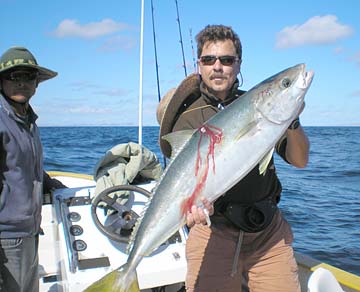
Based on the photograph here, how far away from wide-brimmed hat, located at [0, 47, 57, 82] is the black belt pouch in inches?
83.7

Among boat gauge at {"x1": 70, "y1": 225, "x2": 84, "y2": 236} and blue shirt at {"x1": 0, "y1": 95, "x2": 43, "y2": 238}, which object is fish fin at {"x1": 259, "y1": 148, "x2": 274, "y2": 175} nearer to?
blue shirt at {"x1": 0, "y1": 95, "x2": 43, "y2": 238}

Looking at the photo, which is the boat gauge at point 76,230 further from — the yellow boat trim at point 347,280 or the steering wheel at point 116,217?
the yellow boat trim at point 347,280

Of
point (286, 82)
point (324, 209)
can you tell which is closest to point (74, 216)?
point (286, 82)

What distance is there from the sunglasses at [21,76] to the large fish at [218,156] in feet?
5.81

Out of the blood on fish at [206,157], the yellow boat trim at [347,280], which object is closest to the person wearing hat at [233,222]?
the blood on fish at [206,157]

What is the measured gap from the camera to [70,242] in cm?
389

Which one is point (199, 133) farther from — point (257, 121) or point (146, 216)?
point (146, 216)

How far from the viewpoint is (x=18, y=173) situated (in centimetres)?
338

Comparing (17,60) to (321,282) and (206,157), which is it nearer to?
(206,157)

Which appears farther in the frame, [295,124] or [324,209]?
[324,209]

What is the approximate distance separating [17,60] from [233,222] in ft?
7.50

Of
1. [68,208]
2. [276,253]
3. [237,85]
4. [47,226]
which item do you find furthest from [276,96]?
[47,226]

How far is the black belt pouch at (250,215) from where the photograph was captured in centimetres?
300

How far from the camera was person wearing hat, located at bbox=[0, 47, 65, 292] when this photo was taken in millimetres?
3330
